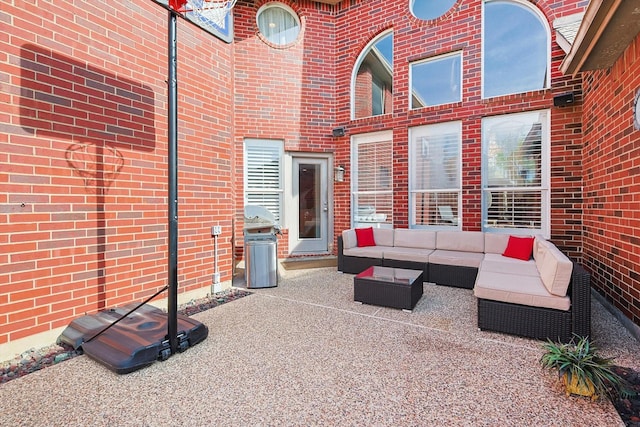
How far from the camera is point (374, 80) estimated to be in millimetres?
6281

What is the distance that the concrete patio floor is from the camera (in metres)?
1.73

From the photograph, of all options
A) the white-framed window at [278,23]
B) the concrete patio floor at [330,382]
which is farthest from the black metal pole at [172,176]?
the white-framed window at [278,23]

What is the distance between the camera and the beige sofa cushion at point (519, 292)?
2.62m

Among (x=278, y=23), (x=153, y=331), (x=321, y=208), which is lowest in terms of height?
(x=153, y=331)

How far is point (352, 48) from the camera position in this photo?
632 cm

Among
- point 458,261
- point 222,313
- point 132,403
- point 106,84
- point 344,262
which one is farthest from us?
point 344,262

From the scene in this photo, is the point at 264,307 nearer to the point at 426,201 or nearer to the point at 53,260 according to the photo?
the point at 53,260

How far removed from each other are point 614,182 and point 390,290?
104 inches

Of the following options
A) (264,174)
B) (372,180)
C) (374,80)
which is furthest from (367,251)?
(374,80)

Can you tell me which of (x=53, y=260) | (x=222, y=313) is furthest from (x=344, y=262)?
(x=53, y=260)

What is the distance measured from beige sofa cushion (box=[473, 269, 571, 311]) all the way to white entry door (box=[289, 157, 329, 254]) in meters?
3.84

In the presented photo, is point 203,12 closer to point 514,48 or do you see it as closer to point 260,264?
point 260,264

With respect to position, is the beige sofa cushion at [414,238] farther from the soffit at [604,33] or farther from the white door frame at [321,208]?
the soffit at [604,33]

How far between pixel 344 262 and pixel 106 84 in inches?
158
